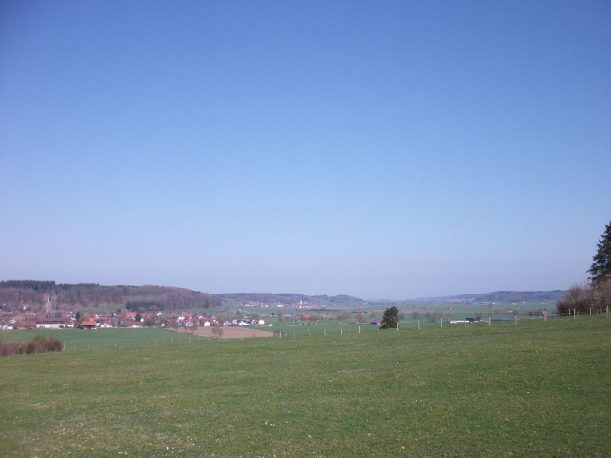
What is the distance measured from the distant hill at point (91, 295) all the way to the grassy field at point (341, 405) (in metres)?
124

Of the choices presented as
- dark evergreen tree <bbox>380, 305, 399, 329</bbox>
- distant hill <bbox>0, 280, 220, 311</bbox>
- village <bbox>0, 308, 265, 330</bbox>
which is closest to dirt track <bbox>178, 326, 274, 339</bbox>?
village <bbox>0, 308, 265, 330</bbox>

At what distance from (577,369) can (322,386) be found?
1148cm

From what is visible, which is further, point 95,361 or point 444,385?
Result: point 95,361

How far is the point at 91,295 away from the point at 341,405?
545 feet

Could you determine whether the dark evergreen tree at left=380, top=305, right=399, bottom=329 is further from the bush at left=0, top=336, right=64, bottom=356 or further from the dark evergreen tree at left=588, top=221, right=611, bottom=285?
the bush at left=0, top=336, right=64, bottom=356

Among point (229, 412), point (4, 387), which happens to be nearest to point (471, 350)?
point (229, 412)

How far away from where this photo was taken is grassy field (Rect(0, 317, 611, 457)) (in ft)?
47.1

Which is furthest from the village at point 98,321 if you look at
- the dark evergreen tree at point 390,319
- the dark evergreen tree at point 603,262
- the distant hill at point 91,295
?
the dark evergreen tree at point 603,262

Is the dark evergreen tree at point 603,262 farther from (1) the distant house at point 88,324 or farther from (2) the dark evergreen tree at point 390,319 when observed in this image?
(1) the distant house at point 88,324

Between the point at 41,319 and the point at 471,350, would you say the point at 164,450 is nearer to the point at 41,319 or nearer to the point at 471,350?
the point at 471,350

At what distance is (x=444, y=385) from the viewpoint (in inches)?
872

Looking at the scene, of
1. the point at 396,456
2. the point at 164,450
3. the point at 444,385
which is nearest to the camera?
the point at 396,456

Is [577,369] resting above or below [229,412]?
above

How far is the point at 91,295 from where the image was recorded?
168 meters
